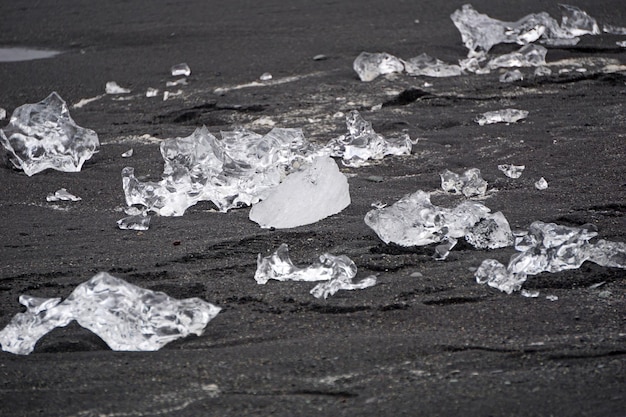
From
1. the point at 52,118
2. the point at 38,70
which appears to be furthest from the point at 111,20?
the point at 52,118

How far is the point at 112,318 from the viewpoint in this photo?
10.8ft

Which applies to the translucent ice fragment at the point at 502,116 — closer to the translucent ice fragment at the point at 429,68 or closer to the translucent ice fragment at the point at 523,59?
the translucent ice fragment at the point at 429,68

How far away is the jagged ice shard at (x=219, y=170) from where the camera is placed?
15.3 feet

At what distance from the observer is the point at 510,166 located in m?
4.91

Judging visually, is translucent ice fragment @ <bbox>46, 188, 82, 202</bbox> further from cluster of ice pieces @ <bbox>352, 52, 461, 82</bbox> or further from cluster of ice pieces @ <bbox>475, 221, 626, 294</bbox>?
cluster of ice pieces @ <bbox>352, 52, 461, 82</bbox>

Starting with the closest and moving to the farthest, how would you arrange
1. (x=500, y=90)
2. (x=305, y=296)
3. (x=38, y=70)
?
(x=305, y=296) → (x=500, y=90) → (x=38, y=70)

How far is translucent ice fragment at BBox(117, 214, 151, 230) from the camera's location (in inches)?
172

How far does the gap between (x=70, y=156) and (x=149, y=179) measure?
0.61 m

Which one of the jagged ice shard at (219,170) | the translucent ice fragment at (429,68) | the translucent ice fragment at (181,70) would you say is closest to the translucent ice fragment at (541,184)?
the jagged ice shard at (219,170)

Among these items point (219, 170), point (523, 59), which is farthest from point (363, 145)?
point (523, 59)

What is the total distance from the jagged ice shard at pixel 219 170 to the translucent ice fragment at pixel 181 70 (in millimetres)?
2179

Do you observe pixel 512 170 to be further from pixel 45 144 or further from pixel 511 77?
pixel 45 144

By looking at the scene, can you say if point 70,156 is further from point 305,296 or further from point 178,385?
point 178,385

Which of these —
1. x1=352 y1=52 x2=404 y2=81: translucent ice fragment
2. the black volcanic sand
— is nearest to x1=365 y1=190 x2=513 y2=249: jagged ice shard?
the black volcanic sand
